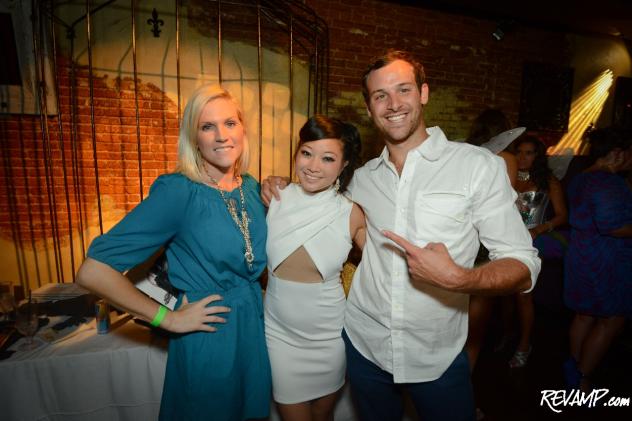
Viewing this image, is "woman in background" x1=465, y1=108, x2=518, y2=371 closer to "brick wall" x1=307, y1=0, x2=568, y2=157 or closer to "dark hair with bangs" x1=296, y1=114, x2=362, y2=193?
"dark hair with bangs" x1=296, y1=114, x2=362, y2=193

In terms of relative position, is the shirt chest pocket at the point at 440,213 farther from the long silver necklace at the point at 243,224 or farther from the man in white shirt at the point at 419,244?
the long silver necklace at the point at 243,224

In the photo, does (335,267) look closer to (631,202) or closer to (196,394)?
(196,394)

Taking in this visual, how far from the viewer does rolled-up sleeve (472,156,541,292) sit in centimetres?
123

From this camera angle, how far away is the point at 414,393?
56.6 inches

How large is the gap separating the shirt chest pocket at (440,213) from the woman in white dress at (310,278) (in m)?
0.36

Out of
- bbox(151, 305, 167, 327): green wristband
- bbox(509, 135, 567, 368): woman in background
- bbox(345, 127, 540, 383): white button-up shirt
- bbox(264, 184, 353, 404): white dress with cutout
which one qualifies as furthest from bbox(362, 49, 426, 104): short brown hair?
bbox(509, 135, 567, 368): woman in background

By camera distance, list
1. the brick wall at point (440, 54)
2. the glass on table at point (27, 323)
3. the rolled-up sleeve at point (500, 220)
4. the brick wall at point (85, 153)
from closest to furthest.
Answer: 1. the rolled-up sleeve at point (500, 220)
2. the glass on table at point (27, 323)
3. the brick wall at point (85, 153)
4. the brick wall at point (440, 54)

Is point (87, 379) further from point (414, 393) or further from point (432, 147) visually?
point (432, 147)

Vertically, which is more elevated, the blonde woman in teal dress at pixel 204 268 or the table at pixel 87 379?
the blonde woman in teal dress at pixel 204 268

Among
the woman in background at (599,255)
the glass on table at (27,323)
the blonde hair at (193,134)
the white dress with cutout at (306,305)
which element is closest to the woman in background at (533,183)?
the woman in background at (599,255)

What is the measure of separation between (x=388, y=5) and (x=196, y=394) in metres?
4.77

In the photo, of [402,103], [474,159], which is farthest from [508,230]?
[402,103]

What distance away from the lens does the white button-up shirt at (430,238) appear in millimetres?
1266
